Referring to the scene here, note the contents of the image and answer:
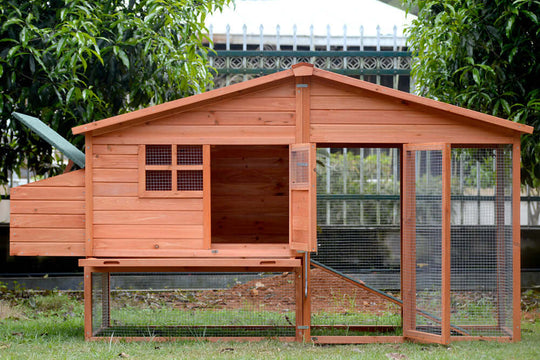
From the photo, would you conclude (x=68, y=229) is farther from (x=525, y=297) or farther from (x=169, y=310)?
(x=525, y=297)

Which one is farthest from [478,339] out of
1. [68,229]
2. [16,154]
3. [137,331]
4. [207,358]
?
[16,154]

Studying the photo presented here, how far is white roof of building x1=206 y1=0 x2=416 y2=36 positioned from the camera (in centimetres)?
1055

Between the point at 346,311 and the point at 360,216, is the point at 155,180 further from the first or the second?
the point at 360,216

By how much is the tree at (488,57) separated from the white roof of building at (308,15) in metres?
2.52

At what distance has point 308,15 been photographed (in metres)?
11.4

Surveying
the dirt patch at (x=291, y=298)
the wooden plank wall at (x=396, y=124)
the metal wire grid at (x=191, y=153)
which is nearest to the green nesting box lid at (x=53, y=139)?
the metal wire grid at (x=191, y=153)

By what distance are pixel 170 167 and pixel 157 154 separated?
12.0 inches

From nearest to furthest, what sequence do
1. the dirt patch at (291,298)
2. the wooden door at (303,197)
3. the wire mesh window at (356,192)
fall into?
the wooden door at (303,197) → the dirt patch at (291,298) → the wire mesh window at (356,192)

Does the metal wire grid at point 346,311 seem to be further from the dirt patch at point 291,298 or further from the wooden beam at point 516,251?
the wooden beam at point 516,251

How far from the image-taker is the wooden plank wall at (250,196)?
26.1ft

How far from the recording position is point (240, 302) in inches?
314

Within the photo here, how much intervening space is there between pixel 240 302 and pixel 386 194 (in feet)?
9.16

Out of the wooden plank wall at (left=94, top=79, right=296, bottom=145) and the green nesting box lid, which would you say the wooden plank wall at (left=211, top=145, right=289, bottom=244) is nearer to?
the wooden plank wall at (left=94, top=79, right=296, bottom=145)

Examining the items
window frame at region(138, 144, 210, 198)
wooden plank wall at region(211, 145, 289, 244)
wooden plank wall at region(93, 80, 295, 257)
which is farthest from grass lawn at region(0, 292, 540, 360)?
wooden plank wall at region(211, 145, 289, 244)
